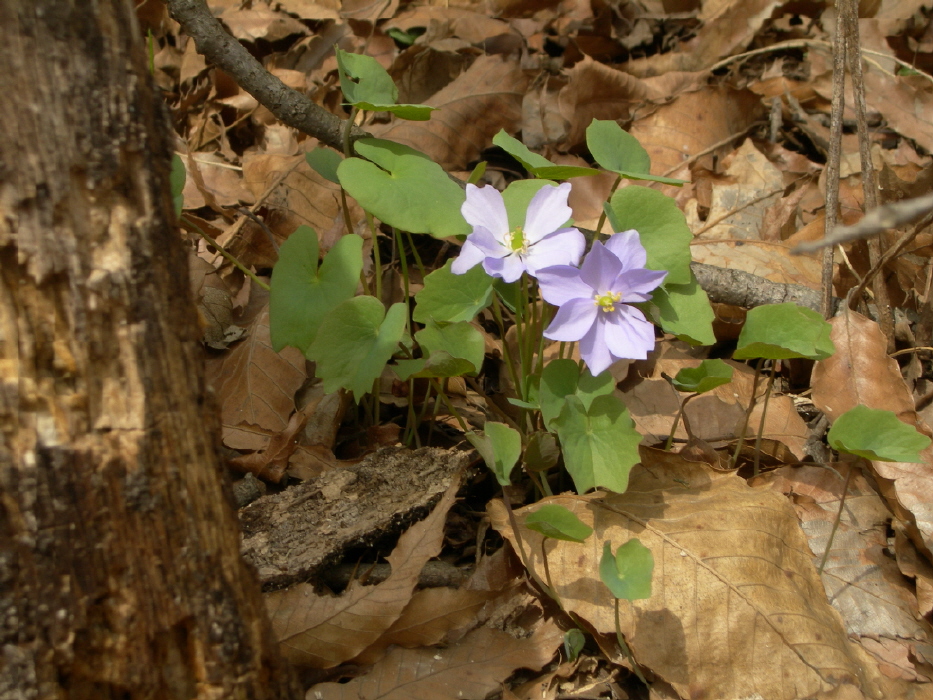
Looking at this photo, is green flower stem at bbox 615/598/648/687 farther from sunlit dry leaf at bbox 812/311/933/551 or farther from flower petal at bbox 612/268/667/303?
sunlit dry leaf at bbox 812/311/933/551

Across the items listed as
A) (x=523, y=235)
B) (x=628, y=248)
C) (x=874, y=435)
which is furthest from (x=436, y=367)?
(x=874, y=435)

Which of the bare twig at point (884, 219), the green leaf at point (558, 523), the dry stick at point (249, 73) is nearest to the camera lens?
the bare twig at point (884, 219)

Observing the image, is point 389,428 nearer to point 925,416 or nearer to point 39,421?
point 39,421

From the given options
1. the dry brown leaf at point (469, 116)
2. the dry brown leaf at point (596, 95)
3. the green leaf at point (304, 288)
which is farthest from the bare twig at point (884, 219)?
the dry brown leaf at point (596, 95)

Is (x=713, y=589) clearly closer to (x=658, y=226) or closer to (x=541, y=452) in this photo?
(x=541, y=452)

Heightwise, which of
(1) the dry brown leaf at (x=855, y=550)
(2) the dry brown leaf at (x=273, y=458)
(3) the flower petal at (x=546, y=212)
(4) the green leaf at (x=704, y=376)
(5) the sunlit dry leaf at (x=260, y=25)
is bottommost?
(1) the dry brown leaf at (x=855, y=550)

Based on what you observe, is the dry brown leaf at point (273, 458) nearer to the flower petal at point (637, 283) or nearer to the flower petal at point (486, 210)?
the flower petal at point (486, 210)
